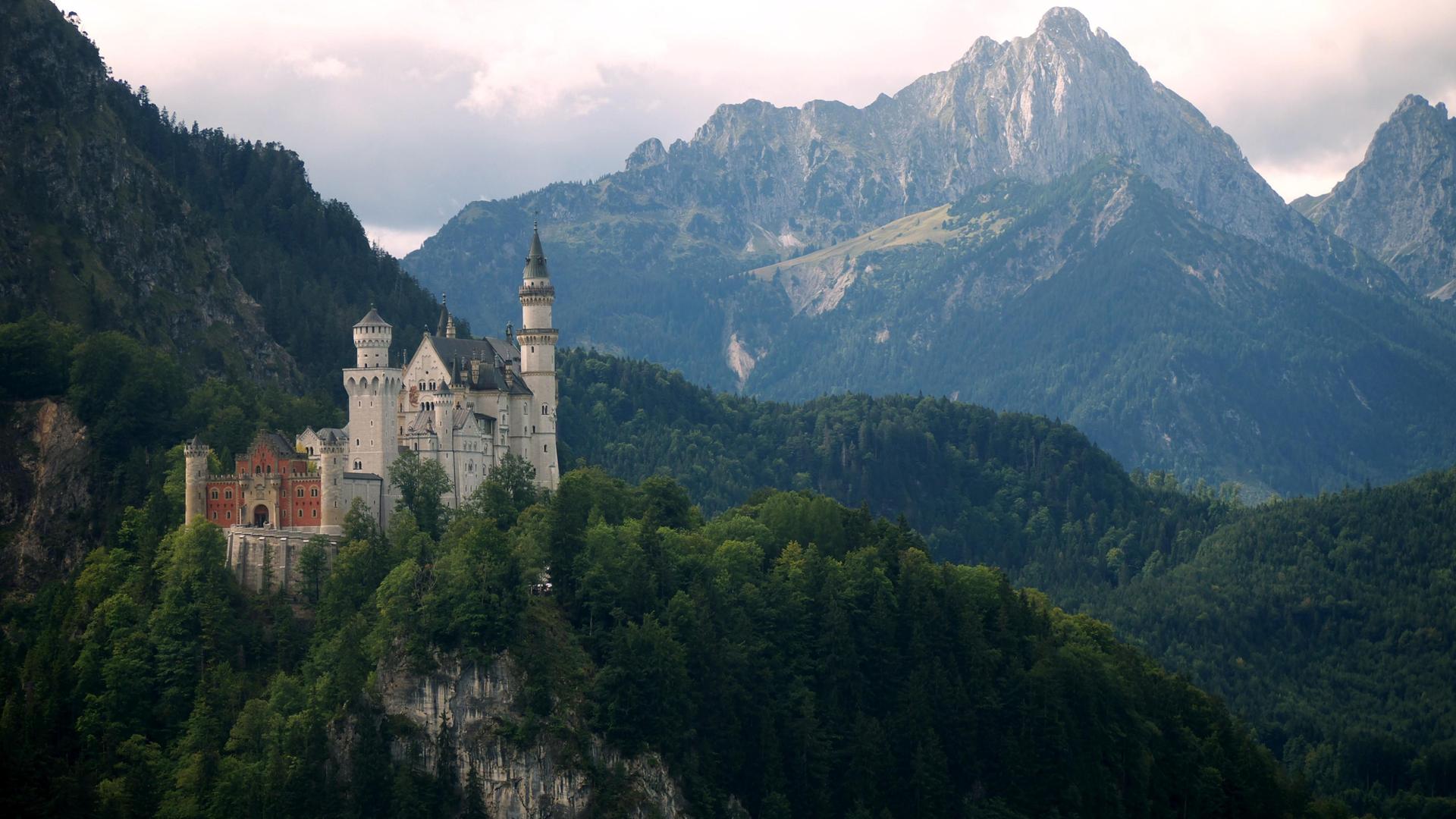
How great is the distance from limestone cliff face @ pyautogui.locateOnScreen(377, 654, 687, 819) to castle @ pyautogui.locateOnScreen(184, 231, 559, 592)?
14783 mm

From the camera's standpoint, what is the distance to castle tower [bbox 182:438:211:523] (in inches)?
5719

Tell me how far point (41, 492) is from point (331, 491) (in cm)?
3020

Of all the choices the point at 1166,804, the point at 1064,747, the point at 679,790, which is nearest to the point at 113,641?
the point at 679,790

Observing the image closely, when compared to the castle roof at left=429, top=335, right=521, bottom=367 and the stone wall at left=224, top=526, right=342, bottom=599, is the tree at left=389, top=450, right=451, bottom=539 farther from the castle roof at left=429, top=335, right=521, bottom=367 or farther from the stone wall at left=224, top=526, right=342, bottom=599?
the castle roof at left=429, top=335, right=521, bottom=367

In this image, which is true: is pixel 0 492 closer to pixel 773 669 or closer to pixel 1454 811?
pixel 773 669

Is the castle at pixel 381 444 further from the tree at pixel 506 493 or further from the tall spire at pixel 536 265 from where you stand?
the tree at pixel 506 493

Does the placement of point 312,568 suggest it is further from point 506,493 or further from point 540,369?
point 540,369

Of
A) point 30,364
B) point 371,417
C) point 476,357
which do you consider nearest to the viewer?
point 371,417

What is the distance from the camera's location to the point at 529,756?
433 feet

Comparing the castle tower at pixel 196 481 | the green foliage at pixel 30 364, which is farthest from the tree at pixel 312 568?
the green foliage at pixel 30 364

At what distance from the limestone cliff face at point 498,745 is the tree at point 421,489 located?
1641 cm

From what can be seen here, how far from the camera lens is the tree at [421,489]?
5807 inches

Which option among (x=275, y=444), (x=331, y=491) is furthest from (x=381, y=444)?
(x=275, y=444)

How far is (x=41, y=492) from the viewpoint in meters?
163
